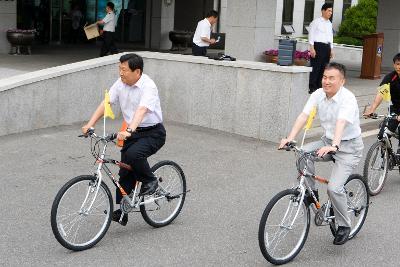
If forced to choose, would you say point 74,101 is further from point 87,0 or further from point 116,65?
point 87,0

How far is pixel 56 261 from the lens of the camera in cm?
609

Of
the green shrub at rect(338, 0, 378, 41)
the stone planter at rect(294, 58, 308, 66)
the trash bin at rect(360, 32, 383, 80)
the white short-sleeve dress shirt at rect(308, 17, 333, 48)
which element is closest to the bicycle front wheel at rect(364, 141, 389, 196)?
the white short-sleeve dress shirt at rect(308, 17, 333, 48)

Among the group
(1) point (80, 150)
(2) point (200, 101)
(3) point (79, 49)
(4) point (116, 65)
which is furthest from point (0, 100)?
(3) point (79, 49)

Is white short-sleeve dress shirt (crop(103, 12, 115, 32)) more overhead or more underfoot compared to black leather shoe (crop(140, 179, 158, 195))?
more overhead

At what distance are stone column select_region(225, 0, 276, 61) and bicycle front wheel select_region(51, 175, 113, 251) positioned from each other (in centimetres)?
1074

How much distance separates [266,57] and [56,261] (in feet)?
37.3

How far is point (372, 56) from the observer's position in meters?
19.9

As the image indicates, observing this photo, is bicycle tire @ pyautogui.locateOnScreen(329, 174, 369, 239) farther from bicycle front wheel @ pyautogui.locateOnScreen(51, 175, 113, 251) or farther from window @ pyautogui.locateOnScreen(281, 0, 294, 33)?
window @ pyautogui.locateOnScreen(281, 0, 294, 33)

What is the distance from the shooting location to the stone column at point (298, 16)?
4303 cm

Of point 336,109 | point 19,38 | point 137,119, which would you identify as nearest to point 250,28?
point 19,38

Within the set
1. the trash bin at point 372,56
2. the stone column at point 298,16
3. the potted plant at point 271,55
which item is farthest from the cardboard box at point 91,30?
the stone column at point 298,16

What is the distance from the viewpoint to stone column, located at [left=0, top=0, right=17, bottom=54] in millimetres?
20969

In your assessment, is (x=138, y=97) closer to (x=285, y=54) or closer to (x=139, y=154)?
(x=139, y=154)

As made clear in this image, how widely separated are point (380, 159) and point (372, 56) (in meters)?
11.6
